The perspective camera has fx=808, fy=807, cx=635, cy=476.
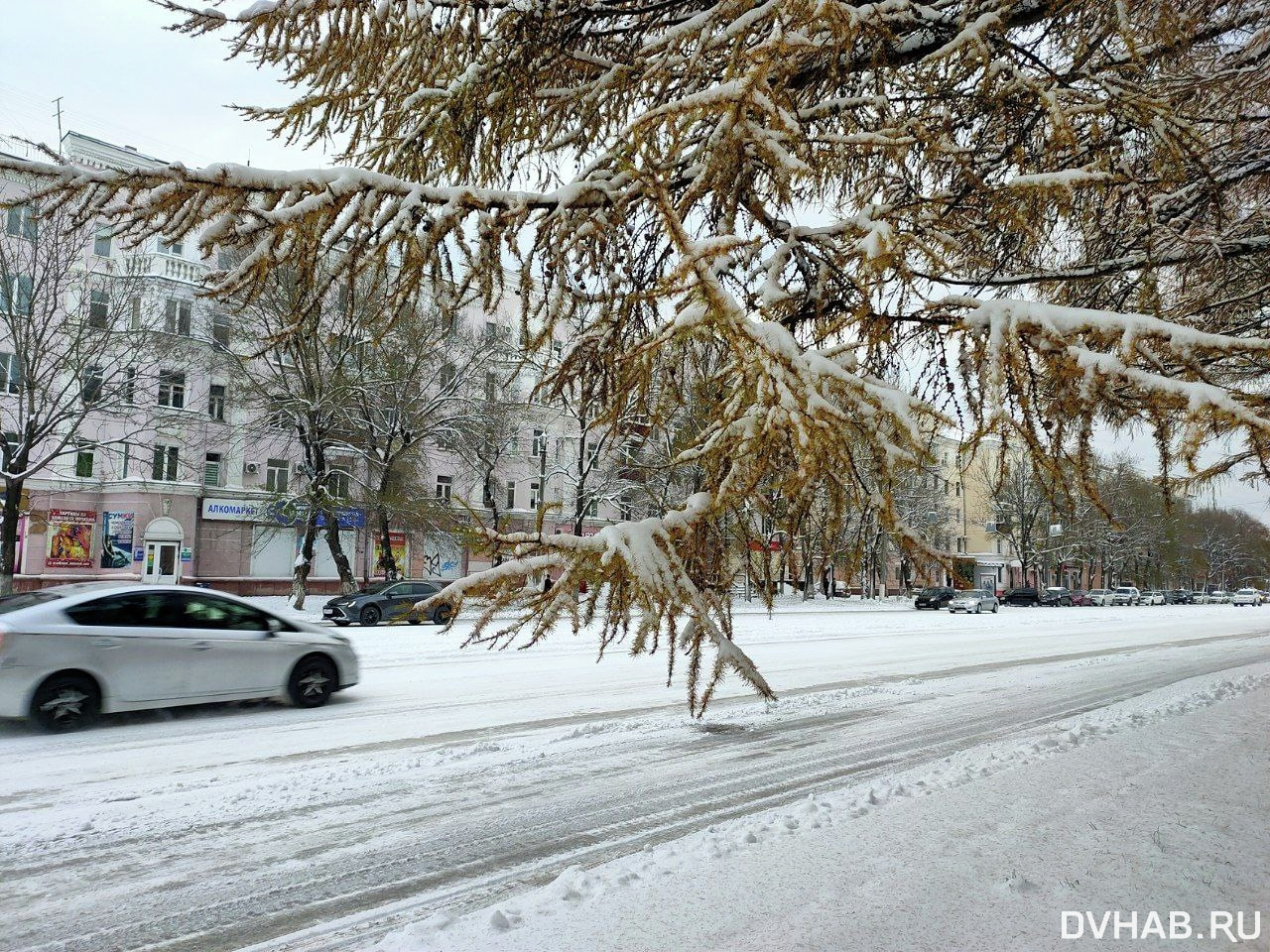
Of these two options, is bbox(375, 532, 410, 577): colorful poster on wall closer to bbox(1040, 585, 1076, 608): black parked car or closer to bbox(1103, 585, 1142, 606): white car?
bbox(1040, 585, 1076, 608): black parked car

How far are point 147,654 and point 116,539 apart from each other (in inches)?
1090

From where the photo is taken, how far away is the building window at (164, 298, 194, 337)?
891 inches

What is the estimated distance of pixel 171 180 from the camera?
11.0 feet

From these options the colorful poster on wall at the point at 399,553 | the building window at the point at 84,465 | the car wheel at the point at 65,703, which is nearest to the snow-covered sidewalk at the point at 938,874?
the car wheel at the point at 65,703

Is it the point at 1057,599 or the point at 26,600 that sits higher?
the point at 26,600

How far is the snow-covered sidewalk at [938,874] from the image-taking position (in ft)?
11.8

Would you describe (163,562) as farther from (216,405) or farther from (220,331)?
(220,331)

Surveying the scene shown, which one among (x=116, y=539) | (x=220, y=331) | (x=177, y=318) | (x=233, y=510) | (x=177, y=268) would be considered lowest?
Answer: (x=116, y=539)

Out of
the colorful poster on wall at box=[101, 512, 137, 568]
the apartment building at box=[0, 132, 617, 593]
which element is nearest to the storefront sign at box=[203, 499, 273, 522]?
the apartment building at box=[0, 132, 617, 593]

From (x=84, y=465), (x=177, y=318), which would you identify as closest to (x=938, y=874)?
(x=177, y=318)

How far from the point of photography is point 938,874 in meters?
4.22

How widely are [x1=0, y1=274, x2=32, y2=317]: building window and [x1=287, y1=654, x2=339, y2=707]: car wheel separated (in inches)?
577

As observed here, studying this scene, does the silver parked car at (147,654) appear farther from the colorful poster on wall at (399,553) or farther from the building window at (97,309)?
the colorful poster on wall at (399,553)

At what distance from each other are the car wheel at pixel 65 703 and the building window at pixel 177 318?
15733mm
